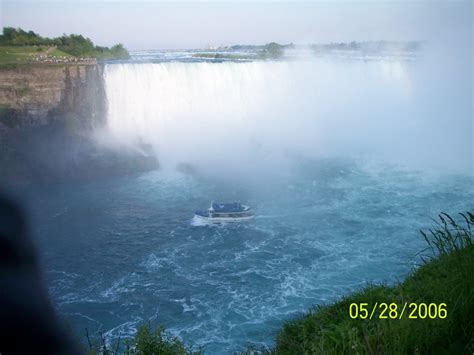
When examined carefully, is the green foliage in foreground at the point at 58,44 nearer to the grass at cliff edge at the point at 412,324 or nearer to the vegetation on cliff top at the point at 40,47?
the vegetation on cliff top at the point at 40,47

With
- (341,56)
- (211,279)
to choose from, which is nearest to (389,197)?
(211,279)

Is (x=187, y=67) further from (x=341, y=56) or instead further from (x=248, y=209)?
(x=341, y=56)

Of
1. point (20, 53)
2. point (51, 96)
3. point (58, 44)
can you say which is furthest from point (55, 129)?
point (58, 44)

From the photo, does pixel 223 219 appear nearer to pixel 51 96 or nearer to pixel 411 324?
pixel 411 324

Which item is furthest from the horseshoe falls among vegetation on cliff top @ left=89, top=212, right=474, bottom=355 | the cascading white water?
vegetation on cliff top @ left=89, top=212, right=474, bottom=355

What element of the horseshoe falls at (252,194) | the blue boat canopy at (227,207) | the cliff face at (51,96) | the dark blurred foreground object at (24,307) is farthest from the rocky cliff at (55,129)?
the blue boat canopy at (227,207)

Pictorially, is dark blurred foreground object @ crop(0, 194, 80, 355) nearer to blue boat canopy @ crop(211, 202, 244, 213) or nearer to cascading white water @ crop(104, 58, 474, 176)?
blue boat canopy @ crop(211, 202, 244, 213)
